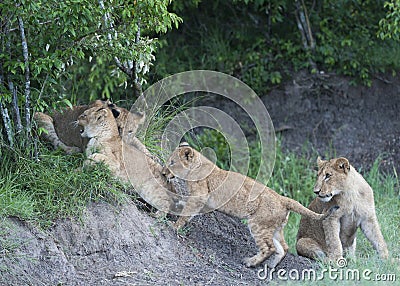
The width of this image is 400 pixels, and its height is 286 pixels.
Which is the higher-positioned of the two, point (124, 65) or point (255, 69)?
point (124, 65)

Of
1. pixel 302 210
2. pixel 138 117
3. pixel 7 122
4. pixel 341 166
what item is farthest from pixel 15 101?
pixel 341 166

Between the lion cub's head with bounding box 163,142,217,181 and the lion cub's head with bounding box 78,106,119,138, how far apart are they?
0.72 meters

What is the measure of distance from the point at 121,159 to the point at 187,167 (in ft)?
2.30

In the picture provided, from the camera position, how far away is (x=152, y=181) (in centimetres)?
805

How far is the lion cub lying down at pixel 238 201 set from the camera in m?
7.70

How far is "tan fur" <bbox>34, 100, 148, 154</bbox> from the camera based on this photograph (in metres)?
8.48

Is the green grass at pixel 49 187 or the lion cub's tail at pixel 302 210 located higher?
the green grass at pixel 49 187

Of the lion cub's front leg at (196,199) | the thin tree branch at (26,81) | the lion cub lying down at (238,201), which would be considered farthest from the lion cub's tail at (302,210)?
the thin tree branch at (26,81)

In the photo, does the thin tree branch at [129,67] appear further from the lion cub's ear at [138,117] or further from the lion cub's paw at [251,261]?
the lion cub's paw at [251,261]

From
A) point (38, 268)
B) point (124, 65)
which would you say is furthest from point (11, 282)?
point (124, 65)

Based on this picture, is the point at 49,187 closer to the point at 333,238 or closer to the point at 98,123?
the point at 98,123

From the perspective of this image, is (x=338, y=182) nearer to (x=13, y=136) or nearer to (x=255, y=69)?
(x=13, y=136)

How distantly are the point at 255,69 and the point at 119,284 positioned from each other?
6.17m

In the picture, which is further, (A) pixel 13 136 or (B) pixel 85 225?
(A) pixel 13 136
